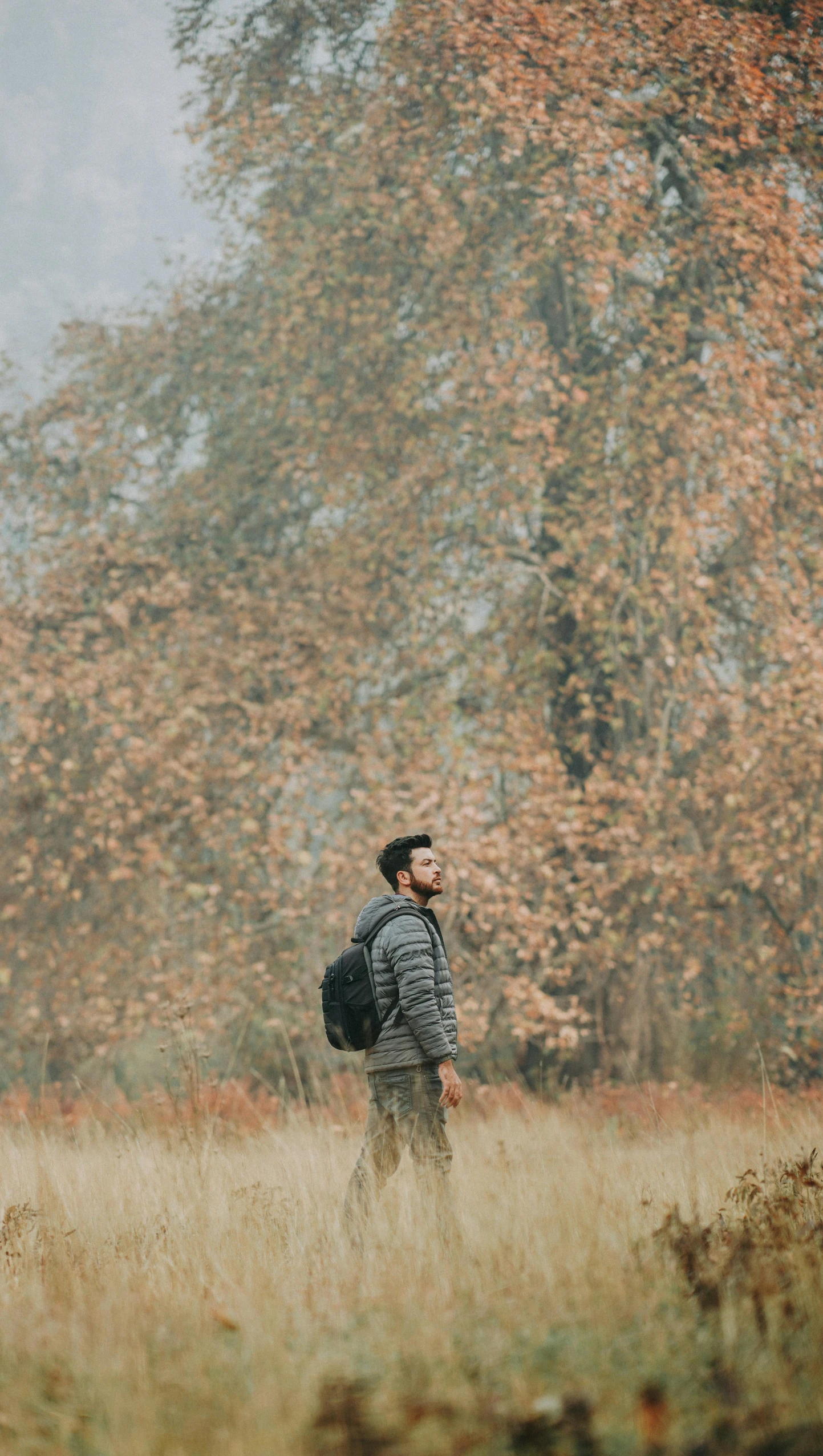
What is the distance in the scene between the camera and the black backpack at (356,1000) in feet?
16.6

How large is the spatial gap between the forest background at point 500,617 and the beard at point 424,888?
486 cm

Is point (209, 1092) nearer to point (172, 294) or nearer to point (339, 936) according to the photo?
point (339, 936)

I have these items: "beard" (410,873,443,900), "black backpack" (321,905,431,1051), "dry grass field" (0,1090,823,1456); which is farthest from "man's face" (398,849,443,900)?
"dry grass field" (0,1090,823,1456)

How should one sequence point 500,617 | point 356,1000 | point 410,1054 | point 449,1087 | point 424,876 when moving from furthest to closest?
point 500,617 → point 424,876 → point 356,1000 → point 410,1054 → point 449,1087

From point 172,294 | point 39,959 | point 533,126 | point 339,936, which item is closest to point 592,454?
point 533,126

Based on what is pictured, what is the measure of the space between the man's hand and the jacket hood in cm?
66

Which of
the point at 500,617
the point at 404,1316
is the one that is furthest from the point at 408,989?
the point at 500,617

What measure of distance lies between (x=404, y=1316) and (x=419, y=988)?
4.71 ft

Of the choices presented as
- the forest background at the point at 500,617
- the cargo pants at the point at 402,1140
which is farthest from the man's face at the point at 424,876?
the forest background at the point at 500,617

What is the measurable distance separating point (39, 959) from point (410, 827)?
4.09m

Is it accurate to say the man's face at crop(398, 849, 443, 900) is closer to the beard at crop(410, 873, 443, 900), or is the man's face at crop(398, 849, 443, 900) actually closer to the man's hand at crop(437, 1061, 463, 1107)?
the beard at crop(410, 873, 443, 900)

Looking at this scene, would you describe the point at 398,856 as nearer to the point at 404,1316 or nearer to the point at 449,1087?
the point at 449,1087

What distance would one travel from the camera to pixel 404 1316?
363cm

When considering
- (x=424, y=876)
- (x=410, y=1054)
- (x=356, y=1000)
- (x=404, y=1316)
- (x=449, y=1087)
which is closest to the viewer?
(x=404, y=1316)
